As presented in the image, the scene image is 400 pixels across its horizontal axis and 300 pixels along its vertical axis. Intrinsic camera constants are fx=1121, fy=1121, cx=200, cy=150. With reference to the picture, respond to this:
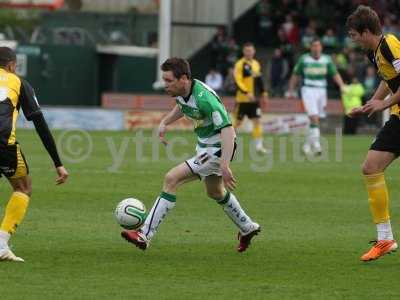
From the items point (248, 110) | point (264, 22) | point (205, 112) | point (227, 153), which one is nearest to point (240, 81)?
point (248, 110)

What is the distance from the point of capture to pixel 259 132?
936 inches

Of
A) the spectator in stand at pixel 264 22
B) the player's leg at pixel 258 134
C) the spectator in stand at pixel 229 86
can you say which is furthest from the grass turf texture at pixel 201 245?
the spectator in stand at pixel 264 22

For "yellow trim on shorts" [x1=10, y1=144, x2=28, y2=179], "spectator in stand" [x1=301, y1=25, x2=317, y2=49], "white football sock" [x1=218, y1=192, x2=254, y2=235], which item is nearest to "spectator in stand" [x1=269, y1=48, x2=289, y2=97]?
"spectator in stand" [x1=301, y1=25, x2=317, y2=49]

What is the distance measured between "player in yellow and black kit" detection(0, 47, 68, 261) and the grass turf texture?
36 cm

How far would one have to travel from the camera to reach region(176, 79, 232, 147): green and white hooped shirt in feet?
32.4

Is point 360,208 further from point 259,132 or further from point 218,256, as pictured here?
point 259,132

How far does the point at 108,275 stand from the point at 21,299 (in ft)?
3.78

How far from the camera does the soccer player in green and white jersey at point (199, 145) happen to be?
987 centimetres

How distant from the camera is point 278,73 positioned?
3562 centimetres

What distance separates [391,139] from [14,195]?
3.31 metres

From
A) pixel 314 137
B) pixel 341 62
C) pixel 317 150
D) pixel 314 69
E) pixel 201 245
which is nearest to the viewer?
pixel 201 245

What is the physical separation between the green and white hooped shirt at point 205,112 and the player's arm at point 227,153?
72 mm

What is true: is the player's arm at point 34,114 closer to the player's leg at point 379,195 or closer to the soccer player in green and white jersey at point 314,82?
the player's leg at point 379,195

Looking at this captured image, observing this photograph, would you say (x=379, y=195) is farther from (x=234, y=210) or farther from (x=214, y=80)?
(x=214, y=80)
